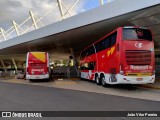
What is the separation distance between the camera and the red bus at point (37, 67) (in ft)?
71.2

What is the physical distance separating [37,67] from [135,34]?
37.9ft

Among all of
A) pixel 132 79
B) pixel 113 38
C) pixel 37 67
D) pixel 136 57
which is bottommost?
pixel 132 79

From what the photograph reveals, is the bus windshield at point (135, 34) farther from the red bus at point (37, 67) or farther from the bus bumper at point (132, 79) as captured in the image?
the red bus at point (37, 67)

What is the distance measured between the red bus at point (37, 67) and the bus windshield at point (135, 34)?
11.0 m

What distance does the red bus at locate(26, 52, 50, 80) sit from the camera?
21.7 metres

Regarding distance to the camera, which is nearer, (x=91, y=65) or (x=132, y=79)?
(x=132, y=79)

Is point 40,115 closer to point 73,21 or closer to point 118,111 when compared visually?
point 118,111

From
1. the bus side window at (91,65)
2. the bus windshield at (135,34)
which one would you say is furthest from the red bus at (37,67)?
the bus windshield at (135,34)

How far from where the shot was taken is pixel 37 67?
21781 mm

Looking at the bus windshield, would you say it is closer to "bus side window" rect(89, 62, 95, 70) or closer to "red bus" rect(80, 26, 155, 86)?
"red bus" rect(80, 26, 155, 86)

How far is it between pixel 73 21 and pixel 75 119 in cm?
1514

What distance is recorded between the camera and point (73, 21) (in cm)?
2061

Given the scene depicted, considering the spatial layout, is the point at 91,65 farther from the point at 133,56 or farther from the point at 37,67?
the point at 133,56

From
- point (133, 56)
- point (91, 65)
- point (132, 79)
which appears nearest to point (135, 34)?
point (133, 56)
